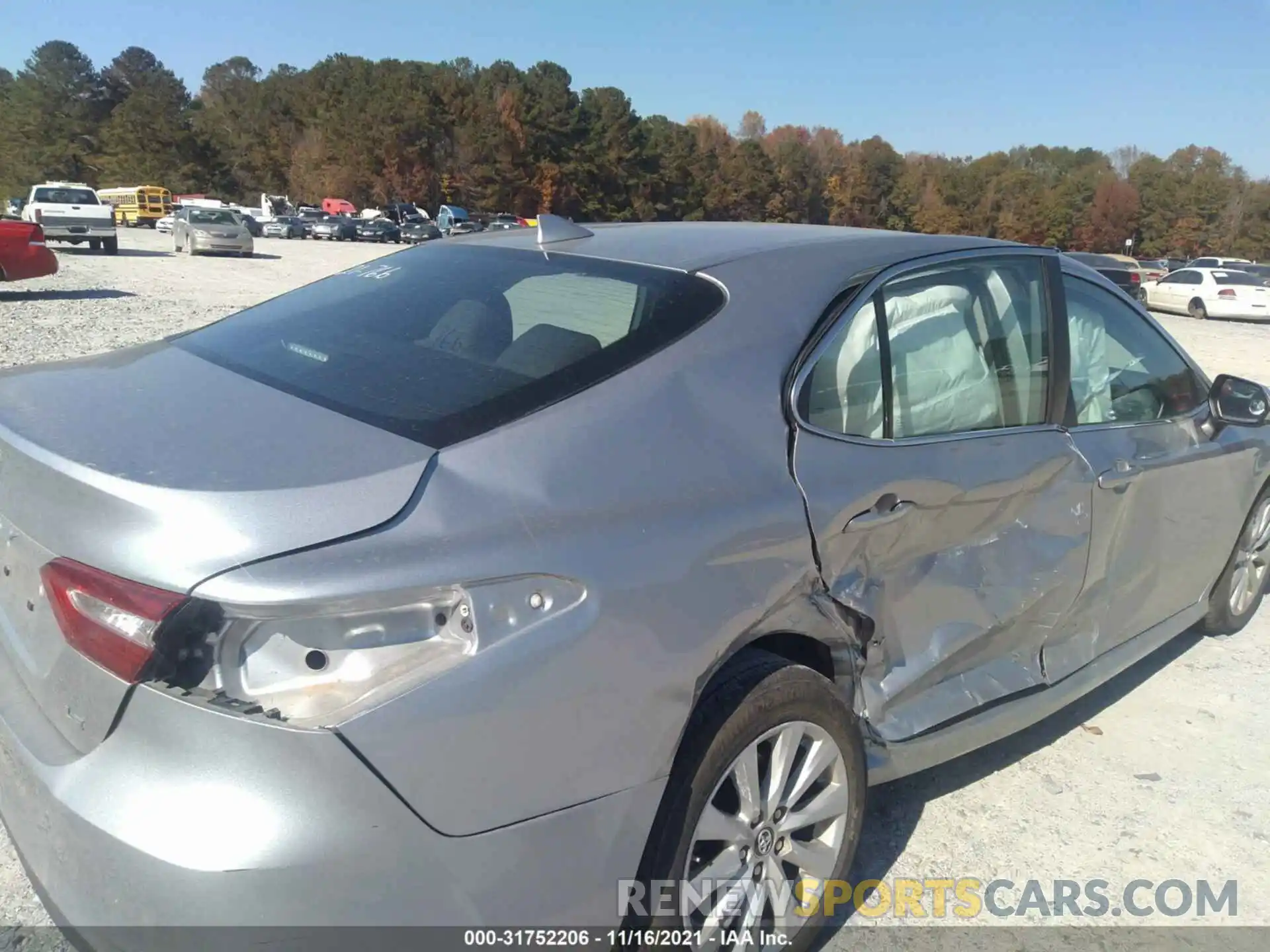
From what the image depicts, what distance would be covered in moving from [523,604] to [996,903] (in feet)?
5.99

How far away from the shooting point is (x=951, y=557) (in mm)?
2631

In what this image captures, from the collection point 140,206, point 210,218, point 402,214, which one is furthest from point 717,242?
point 402,214

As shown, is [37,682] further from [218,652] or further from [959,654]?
[959,654]

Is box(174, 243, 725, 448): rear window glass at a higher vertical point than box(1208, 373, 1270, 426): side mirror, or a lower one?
higher

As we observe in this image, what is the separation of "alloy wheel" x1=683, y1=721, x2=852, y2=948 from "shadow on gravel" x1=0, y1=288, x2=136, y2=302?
16763mm

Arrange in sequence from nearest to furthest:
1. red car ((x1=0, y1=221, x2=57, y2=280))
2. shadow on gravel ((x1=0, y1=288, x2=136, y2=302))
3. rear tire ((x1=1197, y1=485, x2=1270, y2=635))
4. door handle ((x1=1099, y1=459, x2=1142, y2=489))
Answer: door handle ((x1=1099, y1=459, x2=1142, y2=489))
rear tire ((x1=1197, y1=485, x2=1270, y2=635))
red car ((x1=0, y1=221, x2=57, y2=280))
shadow on gravel ((x1=0, y1=288, x2=136, y2=302))

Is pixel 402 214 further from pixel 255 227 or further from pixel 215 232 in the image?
pixel 215 232

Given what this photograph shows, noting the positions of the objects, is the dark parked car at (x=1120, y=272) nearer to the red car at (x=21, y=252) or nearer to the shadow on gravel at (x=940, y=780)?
the red car at (x=21, y=252)

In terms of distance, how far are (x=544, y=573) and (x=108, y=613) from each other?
719mm

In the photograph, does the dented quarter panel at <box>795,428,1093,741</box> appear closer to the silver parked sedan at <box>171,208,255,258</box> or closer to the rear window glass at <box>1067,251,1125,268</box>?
the rear window glass at <box>1067,251,1125,268</box>

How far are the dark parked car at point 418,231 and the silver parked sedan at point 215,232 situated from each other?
2143cm

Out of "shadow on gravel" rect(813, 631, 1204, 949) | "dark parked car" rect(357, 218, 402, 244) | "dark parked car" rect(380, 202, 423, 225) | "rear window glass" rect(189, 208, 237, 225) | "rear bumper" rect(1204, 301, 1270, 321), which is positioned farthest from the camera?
"dark parked car" rect(380, 202, 423, 225)

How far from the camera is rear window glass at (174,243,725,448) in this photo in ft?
6.73

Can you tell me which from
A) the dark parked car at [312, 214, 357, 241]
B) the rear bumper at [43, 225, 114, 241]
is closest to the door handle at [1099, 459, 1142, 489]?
the rear bumper at [43, 225, 114, 241]
